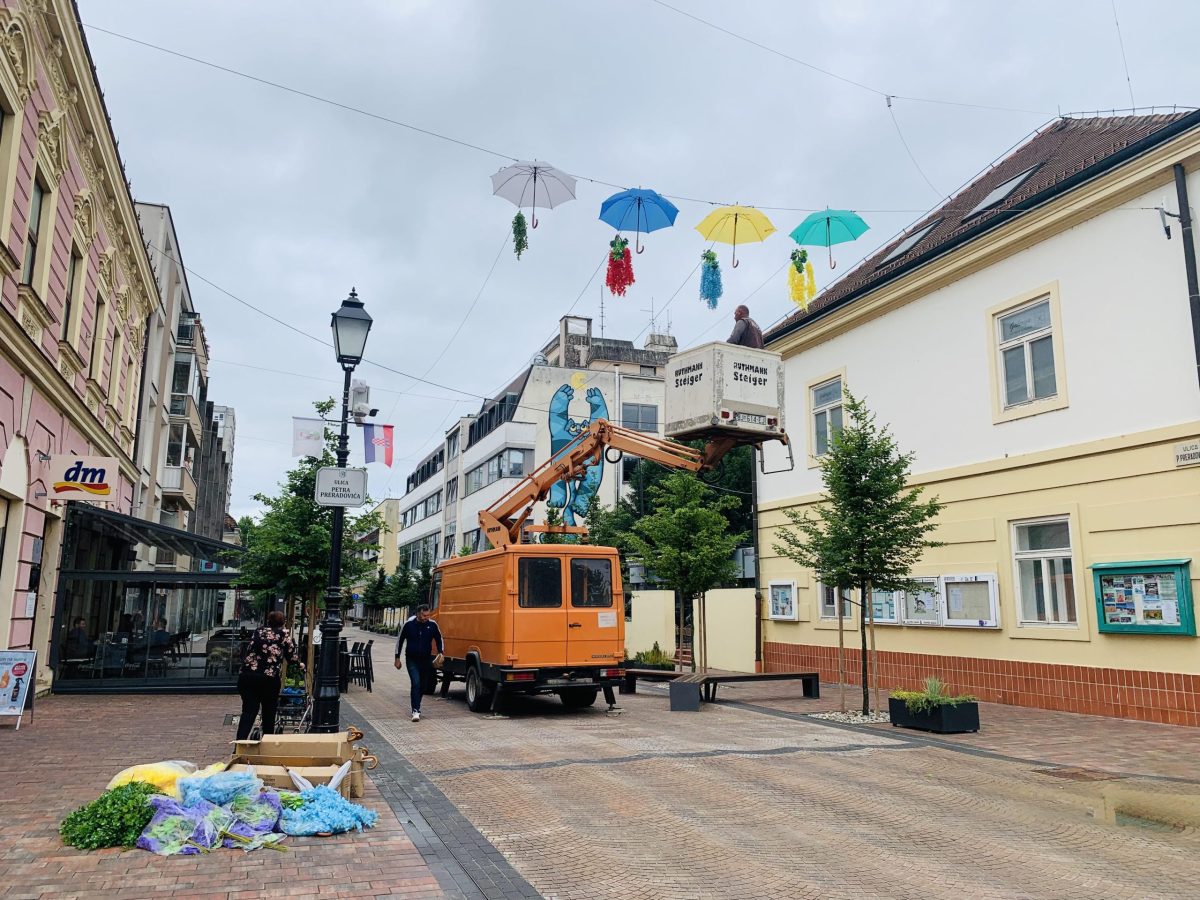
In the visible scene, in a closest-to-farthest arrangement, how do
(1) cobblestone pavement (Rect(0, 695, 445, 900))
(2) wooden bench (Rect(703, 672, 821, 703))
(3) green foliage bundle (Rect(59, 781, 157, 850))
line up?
(1) cobblestone pavement (Rect(0, 695, 445, 900)) → (3) green foliage bundle (Rect(59, 781, 157, 850)) → (2) wooden bench (Rect(703, 672, 821, 703))

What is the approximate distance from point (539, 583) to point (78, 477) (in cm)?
754

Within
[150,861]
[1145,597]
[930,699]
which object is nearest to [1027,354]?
[1145,597]

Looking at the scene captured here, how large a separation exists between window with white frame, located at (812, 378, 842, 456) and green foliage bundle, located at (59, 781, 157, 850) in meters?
16.1

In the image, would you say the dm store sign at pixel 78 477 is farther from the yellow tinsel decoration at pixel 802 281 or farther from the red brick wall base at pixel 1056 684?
the red brick wall base at pixel 1056 684

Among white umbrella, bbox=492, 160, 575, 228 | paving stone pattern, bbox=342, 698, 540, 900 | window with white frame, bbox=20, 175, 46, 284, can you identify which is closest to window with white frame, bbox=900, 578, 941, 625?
white umbrella, bbox=492, 160, 575, 228

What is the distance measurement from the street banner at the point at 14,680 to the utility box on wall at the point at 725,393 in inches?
348

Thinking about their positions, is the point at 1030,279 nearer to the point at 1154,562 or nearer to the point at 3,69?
the point at 1154,562

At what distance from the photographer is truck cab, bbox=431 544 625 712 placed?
14.1 m

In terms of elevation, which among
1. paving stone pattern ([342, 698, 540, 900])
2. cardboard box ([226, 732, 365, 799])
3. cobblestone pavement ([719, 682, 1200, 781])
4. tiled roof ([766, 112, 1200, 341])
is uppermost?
tiled roof ([766, 112, 1200, 341])

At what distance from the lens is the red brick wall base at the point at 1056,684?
12.0 metres

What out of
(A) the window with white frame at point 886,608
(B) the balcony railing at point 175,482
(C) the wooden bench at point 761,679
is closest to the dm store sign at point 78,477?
(C) the wooden bench at point 761,679

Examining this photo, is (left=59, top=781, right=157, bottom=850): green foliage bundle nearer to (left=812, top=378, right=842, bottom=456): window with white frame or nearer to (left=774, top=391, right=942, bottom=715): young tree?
(left=774, top=391, right=942, bottom=715): young tree

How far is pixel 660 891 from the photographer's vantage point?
537 cm

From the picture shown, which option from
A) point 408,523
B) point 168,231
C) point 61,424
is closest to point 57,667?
point 61,424
